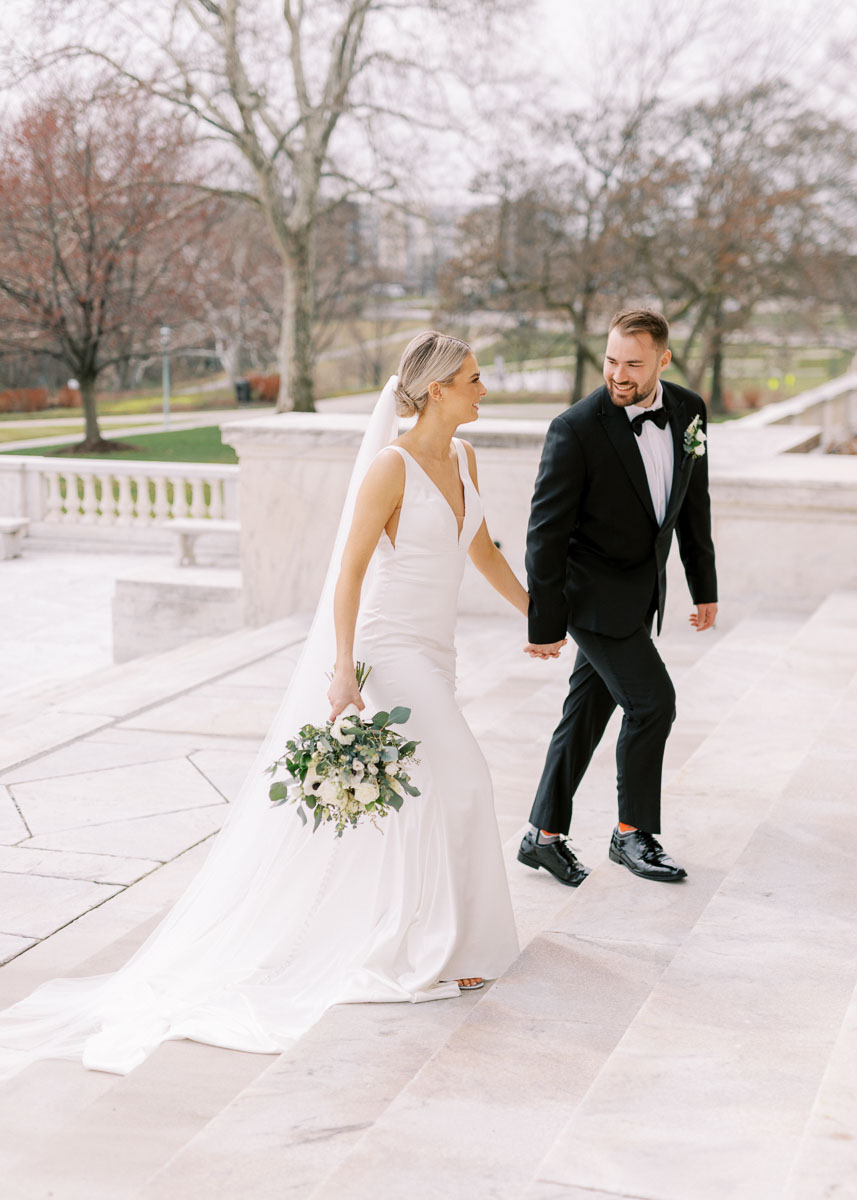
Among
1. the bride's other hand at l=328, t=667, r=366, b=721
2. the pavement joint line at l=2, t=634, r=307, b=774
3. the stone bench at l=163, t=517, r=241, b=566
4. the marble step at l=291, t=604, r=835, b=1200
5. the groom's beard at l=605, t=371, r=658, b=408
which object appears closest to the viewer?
the marble step at l=291, t=604, r=835, b=1200

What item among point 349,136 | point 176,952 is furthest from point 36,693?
point 349,136

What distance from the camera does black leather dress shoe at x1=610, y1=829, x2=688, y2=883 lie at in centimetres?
429

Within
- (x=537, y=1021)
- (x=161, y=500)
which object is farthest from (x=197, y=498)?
(x=537, y=1021)

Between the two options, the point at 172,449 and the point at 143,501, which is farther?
the point at 172,449

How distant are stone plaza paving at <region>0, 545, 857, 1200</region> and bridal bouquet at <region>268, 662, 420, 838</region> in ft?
1.78

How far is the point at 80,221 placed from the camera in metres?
28.3

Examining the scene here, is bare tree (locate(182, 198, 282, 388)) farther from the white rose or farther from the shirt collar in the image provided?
the white rose

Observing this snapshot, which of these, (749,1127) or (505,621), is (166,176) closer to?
(505,621)

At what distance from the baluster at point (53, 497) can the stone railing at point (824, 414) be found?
9.36 metres

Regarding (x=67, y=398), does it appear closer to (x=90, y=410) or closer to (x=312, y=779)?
(x=90, y=410)

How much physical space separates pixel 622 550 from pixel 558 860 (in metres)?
1.09

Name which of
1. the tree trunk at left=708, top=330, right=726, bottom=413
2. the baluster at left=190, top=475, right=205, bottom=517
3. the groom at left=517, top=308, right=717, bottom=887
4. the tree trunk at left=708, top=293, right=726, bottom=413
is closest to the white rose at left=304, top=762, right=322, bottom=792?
the groom at left=517, top=308, right=717, bottom=887

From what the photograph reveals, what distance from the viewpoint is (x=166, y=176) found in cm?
3058

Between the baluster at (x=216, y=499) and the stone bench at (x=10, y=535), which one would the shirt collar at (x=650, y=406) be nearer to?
the baluster at (x=216, y=499)
